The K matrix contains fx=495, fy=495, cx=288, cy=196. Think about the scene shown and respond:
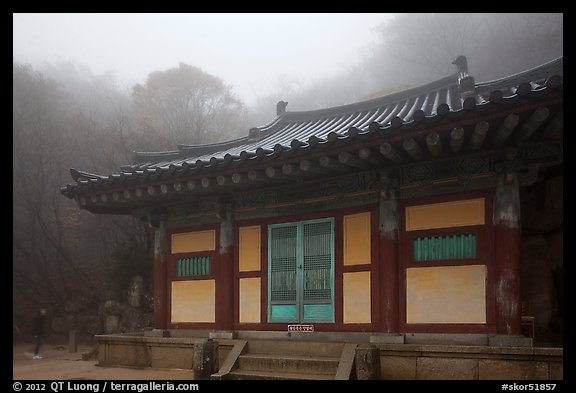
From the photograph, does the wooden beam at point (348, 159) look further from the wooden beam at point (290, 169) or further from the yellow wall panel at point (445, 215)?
the yellow wall panel at point (445, 215)

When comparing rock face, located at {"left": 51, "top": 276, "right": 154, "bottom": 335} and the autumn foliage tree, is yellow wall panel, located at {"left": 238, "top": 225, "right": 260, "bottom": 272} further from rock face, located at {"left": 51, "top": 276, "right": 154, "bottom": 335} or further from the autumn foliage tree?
the autumn foliage tree

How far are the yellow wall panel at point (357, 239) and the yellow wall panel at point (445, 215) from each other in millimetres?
760

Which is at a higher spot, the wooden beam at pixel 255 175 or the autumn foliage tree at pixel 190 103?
the autumn foliage tree at pixel 190 103

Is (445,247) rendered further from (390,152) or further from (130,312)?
(130,312)

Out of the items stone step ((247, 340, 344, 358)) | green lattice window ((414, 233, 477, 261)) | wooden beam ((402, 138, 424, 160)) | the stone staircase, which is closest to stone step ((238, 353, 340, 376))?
the stone staircase

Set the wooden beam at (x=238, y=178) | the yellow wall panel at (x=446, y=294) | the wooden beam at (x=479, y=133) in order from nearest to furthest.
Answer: the wooden beam at (x=479, y=133), the yellow wall panel at (x=446, y=294), the wooden beam at (x=238, y=178)

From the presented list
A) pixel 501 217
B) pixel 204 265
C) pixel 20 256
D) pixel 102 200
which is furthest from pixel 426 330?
pixel 20 256

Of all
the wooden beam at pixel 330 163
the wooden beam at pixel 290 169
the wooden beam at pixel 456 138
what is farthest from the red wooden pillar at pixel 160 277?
the wooden beam at pixel 456 138

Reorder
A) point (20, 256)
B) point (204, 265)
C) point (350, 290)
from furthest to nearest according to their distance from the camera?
point (20, 256)
point (204, 265)
point (350, 290)

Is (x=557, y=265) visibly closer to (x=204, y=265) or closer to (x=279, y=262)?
(x=279, y=262)

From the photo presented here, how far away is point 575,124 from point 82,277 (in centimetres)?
2061

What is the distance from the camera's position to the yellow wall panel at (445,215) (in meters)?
7.70

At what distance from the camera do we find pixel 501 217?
292 inches

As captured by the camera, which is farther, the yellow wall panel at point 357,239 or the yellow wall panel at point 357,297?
the yellow wall panel at point 357,239
